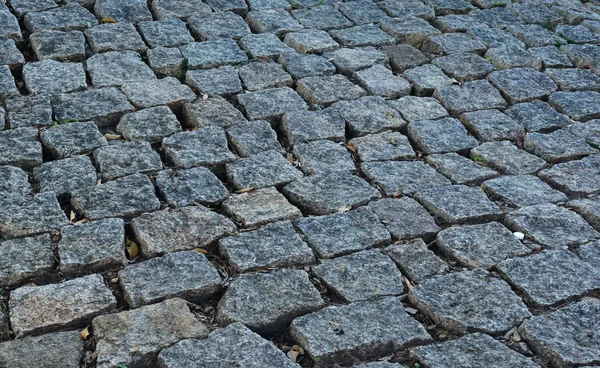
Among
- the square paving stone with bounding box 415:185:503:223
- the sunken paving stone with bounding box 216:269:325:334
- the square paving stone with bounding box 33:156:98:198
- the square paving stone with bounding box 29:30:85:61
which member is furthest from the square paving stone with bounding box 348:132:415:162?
the square paving stone with bounding box 29:30:85:61

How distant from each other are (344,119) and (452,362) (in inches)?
73.0

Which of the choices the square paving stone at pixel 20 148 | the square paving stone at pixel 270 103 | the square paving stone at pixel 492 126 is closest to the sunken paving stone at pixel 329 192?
the square paving stone at pixel 270 103

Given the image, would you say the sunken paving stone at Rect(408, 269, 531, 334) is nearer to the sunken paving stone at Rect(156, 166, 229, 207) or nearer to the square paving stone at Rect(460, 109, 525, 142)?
the sunken paving stone at Rect(156, 166, 229, 207)

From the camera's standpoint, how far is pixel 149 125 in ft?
13.9

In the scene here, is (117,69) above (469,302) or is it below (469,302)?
below

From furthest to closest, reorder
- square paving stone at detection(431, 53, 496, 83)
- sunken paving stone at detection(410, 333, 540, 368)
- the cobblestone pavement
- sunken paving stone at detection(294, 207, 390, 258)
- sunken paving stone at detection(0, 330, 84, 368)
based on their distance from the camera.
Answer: square paving stone at detection(431, 53, 496, 83) → sunken paving stone at detection(294, 207, 390, 258) → the cobblestone pavement → sunken paving stone at detection(410, 333, 540, 368) → sunken paving stone at detection(0, 330, 84, 368)

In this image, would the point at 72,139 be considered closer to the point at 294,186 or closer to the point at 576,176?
the point at 294,186

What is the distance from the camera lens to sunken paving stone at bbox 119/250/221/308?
124 inches

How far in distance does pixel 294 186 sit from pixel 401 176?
1.79 ft

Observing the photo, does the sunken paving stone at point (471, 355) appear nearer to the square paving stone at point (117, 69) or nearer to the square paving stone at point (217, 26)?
the square paving stone at point (117, 69)

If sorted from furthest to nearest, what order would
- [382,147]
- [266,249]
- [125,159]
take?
[382,147] < [125,159] < [266,249]

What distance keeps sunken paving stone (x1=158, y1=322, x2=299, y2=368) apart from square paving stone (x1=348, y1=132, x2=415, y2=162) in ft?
4.86

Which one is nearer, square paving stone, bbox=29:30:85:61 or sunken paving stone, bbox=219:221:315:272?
sunken paving stone, bbox=219:221:315:272

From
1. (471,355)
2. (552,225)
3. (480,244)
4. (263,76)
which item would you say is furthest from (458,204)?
(263,76)
